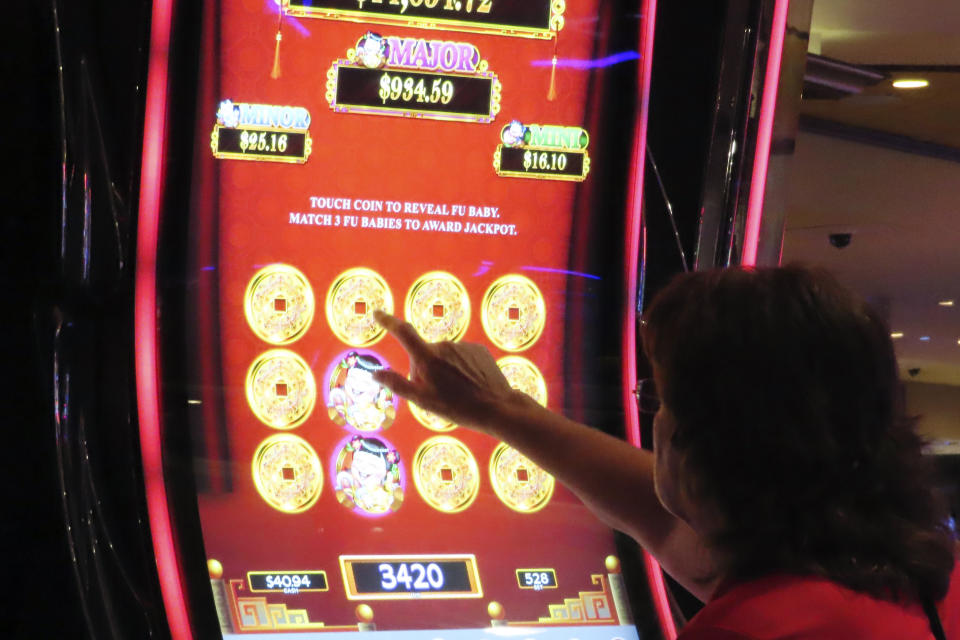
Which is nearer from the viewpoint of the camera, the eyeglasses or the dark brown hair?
the dark brown hair

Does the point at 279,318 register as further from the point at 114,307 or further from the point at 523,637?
the point at 523,637

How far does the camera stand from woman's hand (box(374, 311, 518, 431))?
4.44ft

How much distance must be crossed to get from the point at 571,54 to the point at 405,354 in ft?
1.54

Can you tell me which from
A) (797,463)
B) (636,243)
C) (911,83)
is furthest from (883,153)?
(797,463)

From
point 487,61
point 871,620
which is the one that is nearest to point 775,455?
point 871,620

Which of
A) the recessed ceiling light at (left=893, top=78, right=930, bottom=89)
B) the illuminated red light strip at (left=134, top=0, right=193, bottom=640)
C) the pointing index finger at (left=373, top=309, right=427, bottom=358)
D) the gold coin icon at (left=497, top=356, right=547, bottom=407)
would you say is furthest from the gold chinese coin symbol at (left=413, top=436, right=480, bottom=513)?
the recessed ceiling light at (left=893, top=78, right=930, bottom=89)

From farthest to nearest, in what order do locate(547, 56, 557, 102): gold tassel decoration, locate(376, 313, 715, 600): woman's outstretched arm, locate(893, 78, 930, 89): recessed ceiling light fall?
locate(893, 78, 930, 89): recessed ceiling light → locate(547, 56, 557, 102): gold tassel decoration → locate(376, 313, 715, 600): woman's outstretched arm

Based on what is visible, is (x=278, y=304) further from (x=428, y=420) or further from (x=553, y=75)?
(x=553, y=75)

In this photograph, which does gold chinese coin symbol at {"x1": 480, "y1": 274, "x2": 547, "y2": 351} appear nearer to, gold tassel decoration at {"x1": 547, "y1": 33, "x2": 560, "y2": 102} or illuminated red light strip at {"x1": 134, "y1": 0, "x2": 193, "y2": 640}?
gold tassel decoration at {"x1": 547, "y1": 33, "x2": 560, "y2": 102}

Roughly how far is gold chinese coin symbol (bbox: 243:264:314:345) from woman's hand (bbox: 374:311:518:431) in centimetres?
17

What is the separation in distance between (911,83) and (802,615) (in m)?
3.57

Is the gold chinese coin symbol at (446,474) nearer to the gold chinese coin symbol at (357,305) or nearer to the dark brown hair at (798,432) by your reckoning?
the gold chinese coin symbol at (357,305)

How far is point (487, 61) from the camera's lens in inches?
60.9

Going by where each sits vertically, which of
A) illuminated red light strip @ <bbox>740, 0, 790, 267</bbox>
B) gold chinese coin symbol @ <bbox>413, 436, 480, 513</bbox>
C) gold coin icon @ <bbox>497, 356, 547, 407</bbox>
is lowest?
gold chinese coin symbol @ <bbox>413, 436, 480, 513</bbox>
